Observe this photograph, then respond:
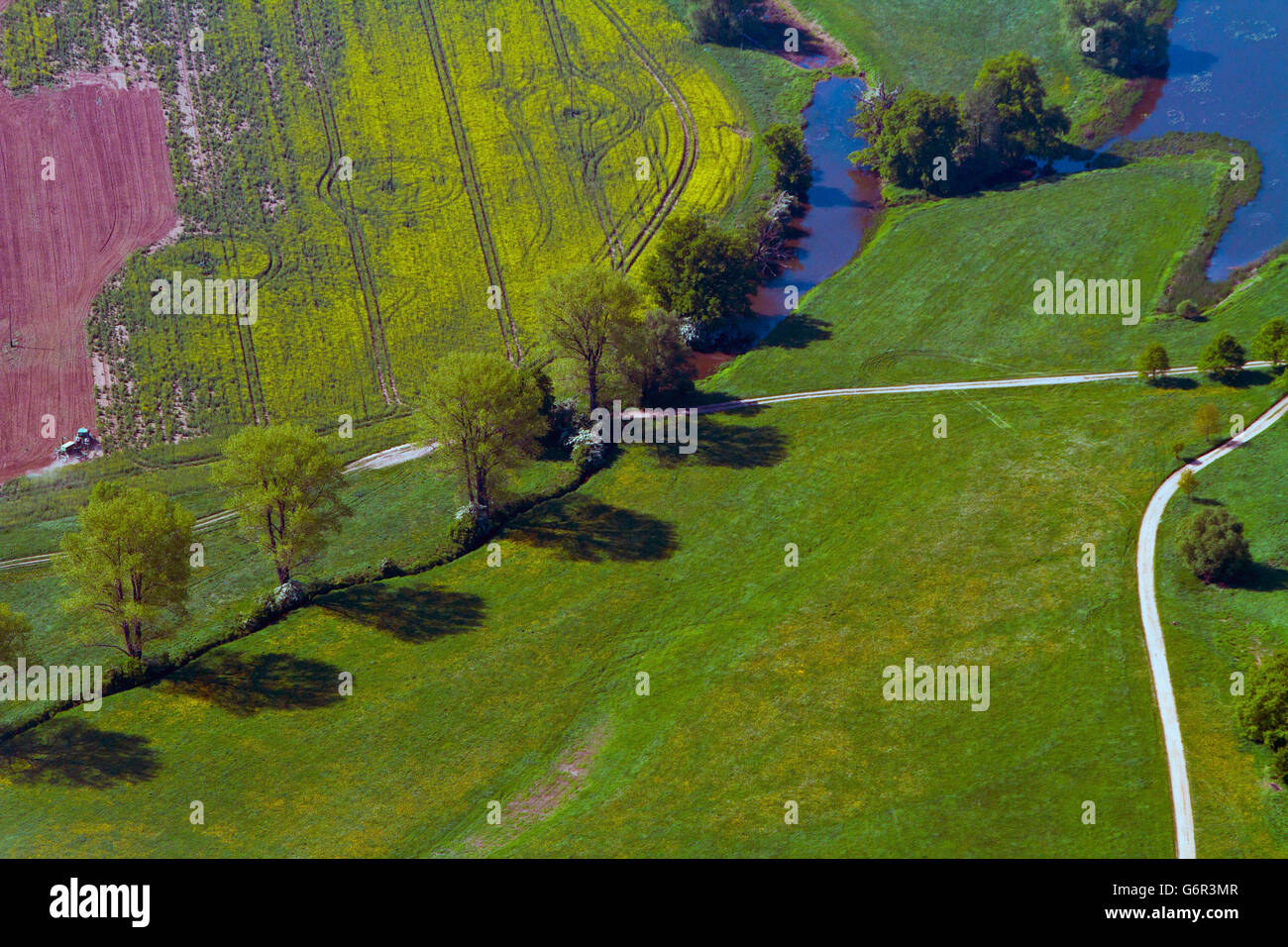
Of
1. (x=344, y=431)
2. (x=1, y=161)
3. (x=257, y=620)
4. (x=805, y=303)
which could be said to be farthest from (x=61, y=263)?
(x=805, y=303)

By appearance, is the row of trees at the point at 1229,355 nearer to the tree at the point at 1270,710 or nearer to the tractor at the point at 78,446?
Answer: the tree at the point at 1270,710

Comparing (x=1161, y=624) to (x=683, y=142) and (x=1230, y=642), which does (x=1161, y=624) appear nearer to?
(x=1230, y=642)

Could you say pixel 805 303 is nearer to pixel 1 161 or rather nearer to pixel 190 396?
pixel 190 396

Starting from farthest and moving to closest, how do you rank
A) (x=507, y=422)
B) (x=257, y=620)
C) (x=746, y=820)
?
1. (x=507, y=422)
2. (x=257, y=620)
3. (x=746, y=820)

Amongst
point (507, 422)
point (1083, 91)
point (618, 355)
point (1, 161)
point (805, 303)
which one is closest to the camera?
point (507, 422)

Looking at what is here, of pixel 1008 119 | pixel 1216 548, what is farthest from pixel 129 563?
pixel 1008 119

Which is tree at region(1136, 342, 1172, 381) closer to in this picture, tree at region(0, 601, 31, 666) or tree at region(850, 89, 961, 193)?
tree at region(850, 89, 961, 193)
